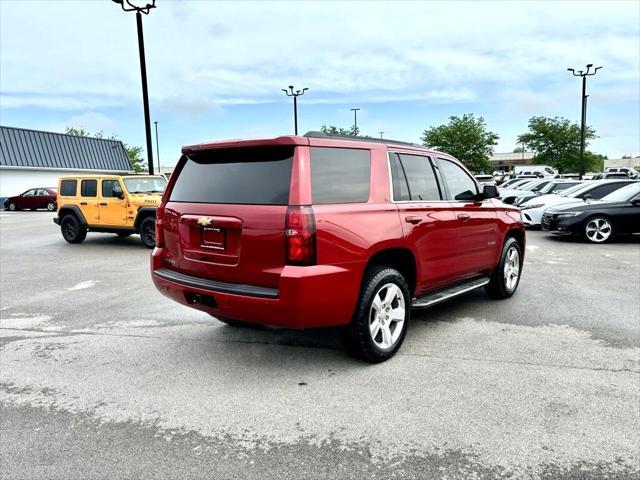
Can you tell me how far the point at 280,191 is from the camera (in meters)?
3.54


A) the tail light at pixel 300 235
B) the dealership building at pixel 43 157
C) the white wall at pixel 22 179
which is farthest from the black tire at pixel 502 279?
the dealership building at pixel 43 157

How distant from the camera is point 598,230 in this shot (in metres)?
11.5

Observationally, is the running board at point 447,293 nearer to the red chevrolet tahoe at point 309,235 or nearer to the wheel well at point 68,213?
the red chevrolet tahoe at point 309,235

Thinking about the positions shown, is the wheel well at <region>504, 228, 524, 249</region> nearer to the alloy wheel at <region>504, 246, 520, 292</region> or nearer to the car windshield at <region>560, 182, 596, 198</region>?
the alloy wheel at <region>504, 246, 520, 292</region>

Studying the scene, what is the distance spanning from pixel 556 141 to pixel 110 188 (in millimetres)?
52146

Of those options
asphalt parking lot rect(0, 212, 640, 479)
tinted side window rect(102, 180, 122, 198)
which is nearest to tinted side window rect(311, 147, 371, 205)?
asphalt parking lot rect(0, 212, 640, 479)

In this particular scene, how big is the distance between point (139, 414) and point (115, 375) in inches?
31.0

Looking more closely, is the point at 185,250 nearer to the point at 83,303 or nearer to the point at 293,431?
the point at 293,431

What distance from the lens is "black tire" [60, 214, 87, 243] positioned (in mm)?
12625

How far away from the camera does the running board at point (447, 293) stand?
449 cm

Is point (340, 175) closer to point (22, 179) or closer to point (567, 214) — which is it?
point (567, 214)

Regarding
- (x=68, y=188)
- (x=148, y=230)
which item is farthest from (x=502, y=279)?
(x=68, y=188)

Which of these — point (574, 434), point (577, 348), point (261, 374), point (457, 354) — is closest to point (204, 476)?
point (261, 374)

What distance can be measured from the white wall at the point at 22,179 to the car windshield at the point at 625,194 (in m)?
34.7
